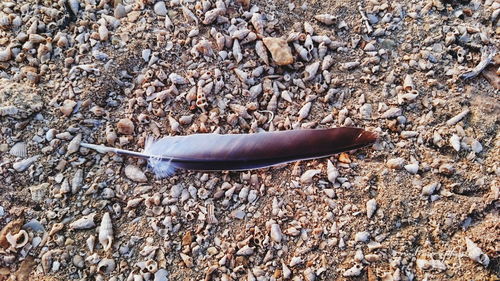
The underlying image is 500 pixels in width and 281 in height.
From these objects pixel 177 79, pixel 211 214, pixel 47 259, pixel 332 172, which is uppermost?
pixel 177 79

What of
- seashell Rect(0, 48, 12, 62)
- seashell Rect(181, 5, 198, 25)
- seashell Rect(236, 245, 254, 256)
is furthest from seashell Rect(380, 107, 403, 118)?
seashell Rect(0, 48, 12, 62)

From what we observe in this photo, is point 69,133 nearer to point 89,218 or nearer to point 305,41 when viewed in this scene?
point 89,218

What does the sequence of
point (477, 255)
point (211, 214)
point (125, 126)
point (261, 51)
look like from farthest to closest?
point (261, 51)
point (125, 126)
point (211, 214)
point (477, 255)

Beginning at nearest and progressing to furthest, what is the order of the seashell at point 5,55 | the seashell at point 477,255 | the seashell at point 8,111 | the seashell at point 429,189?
the seashell at point 477,255 → the seashell at point 429,189 → the seashell at point 8,111 → the seashell at point 5,55

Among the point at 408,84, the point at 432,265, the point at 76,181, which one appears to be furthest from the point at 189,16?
the point at 432,265

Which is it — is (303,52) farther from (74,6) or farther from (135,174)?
(74,6)

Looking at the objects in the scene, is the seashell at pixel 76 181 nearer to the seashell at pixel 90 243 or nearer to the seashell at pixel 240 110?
the seashell at pixel 90 243

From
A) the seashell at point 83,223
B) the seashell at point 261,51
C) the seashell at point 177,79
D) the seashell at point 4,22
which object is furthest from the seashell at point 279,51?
the seashell at point 4,22
